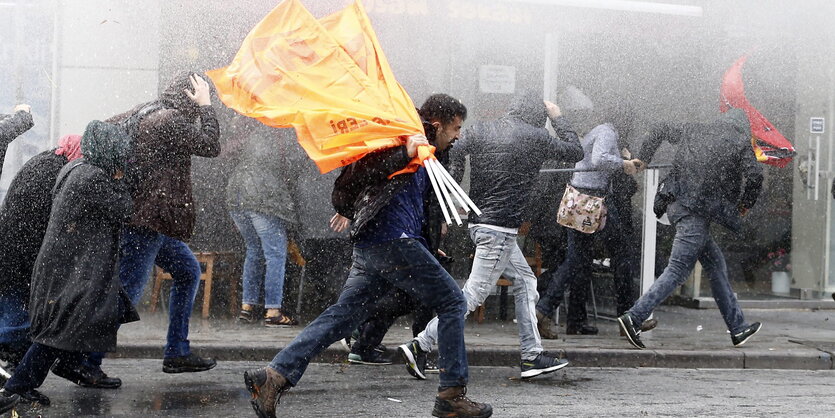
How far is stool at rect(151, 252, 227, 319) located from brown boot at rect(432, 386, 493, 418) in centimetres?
368

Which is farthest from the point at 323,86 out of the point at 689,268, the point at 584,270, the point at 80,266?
the point at 584,270

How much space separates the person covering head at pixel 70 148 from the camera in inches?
Answer: 203

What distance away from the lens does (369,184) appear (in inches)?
184

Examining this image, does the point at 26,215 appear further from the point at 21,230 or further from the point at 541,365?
the point at 541,365

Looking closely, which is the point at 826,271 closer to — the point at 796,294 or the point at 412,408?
the point at 796,294

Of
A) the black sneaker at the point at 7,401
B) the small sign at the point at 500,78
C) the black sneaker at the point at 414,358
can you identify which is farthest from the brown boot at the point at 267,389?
the small sign at the point at 500,78

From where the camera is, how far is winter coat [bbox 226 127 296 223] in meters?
7.72

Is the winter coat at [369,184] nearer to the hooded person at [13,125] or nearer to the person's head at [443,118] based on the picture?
the person's head at [443,118]

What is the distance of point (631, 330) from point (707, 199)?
106cm

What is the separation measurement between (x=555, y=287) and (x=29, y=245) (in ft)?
12.6

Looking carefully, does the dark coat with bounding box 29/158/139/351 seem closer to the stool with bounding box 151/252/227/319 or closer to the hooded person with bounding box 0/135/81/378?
the hooded person with bounding box 0/135/81/378

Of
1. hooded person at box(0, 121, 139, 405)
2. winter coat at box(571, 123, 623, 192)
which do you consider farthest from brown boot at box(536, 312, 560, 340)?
hooded person at box(0, 121, 139, 405)

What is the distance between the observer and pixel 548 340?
24.3 ft

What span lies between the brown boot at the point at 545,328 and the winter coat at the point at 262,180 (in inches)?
80.1
